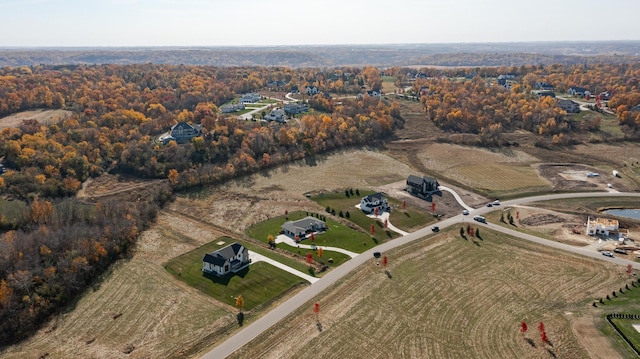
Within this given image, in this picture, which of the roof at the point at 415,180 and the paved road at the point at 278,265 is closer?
the paved road at the point at 278,265

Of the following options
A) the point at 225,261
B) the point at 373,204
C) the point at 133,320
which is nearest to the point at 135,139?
the point at 373,204

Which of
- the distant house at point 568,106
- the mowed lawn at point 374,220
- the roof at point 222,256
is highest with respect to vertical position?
the distant house at point 568,106

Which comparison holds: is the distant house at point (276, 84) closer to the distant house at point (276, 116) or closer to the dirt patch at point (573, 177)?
the distant house at point (276, 116)

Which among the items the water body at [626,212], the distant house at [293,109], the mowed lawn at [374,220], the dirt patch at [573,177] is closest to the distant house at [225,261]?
the mowed lawn at [374,220]

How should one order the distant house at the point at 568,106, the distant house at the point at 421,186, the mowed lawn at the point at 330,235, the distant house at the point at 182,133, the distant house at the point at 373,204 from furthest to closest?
1. the distant house at the point at 568,106
2. the distant house at the point at 182,133
3. the distant house at the point at 421,186
4. the distant house at the point at 373,204
5. the mowed lawn at the point at 330,235

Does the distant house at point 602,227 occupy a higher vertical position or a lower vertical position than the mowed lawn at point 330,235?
higher

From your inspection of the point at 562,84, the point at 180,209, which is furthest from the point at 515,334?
the point at 562,84

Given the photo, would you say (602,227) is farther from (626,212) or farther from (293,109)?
(293,109)

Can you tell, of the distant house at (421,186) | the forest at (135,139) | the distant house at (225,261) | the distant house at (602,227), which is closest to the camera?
the forest at (135,139)
